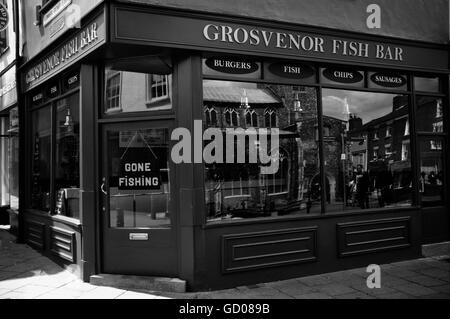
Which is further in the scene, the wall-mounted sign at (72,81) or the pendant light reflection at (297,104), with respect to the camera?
the wall-mounted sign at (72,81)

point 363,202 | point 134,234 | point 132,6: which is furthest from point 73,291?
point 363,202

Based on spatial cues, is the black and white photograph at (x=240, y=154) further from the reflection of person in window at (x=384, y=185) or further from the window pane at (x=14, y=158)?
the window pane at (x=14, y=158)

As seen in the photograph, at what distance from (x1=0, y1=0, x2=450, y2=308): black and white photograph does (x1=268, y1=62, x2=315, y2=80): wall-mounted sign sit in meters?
0.02

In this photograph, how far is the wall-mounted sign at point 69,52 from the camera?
18.3 ft

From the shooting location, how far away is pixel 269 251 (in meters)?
6.09

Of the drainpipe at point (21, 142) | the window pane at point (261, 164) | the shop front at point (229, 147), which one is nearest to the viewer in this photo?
the shop front at point (229, 147)

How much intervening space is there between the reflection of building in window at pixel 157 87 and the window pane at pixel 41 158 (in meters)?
2.87

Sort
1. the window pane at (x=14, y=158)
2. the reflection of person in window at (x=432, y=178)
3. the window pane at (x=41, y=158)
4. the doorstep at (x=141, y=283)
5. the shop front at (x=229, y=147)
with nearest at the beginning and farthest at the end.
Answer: the doorstep at (x=141, y=283), the shop front at (x=229, y=147), the reflection of person in window at (x=432, y=178), the window pane at (x=41, y=158), the window pane at (x=14, y=158)

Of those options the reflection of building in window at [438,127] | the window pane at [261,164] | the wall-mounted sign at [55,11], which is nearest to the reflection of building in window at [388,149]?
the reflection of building in window at [438,127]

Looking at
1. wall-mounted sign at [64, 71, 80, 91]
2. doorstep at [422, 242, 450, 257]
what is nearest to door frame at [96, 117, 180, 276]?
wall-mounted sign at [64, 71, 80, 91]

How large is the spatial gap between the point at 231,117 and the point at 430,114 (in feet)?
12.7

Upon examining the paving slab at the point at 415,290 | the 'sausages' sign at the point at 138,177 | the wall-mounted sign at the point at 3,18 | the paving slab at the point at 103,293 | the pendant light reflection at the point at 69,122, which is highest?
the wall-mounted sign at the point at 3,18

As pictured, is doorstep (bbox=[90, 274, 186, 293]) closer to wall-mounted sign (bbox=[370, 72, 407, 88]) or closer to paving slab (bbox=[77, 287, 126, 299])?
paving slab (bbox=[77, 287, 126, 299])

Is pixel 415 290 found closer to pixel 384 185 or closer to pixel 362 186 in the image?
pixel 362 186
